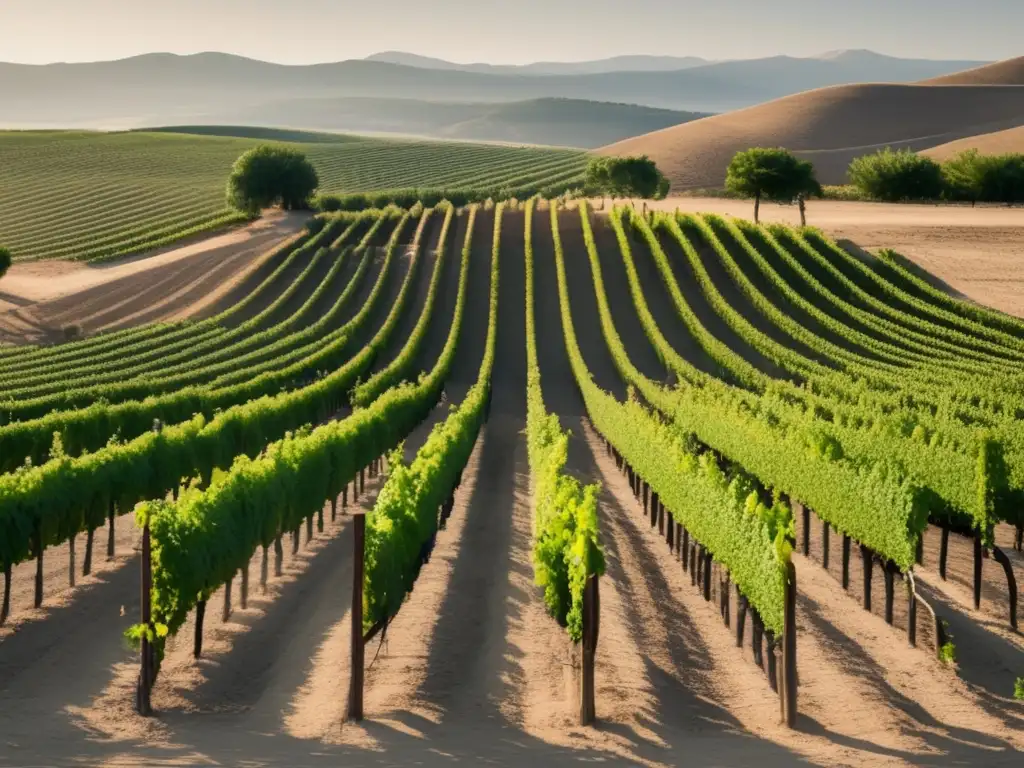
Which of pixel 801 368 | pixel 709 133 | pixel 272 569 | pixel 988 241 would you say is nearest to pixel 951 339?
pixel 801 368

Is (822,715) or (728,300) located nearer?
(822,715)

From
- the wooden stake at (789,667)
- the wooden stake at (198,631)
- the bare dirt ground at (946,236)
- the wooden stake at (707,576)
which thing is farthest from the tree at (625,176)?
the wooden stake at (789,667)

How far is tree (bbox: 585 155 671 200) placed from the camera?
128 metres

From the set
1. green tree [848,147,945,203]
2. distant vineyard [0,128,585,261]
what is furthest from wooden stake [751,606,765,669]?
green tree [848,147,945,203]

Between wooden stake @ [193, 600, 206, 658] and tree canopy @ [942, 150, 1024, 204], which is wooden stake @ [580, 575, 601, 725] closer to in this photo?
wooden stake @ [193, 600, 206, 658]

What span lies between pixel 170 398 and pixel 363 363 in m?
22.9

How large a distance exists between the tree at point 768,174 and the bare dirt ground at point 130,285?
38.8m

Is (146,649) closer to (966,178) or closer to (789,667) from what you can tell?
(789,667)

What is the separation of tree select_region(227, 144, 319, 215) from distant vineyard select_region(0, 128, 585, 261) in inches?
180

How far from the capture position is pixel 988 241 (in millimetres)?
96938

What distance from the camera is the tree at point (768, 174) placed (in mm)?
109875

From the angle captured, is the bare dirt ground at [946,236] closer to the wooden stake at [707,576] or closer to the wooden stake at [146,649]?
the wooden stake at [707,576]

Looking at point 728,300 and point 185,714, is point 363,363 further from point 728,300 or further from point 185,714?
point 185,714

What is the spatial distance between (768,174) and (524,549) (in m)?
83.1
